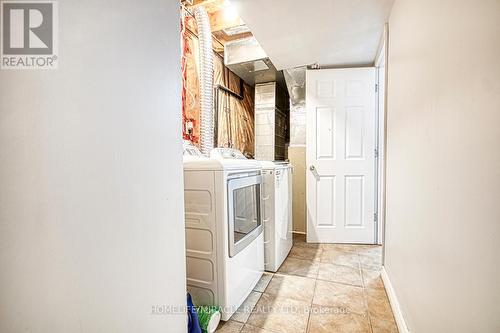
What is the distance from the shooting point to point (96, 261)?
0.61m

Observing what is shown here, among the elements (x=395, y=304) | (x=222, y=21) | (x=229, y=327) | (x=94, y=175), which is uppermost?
(x=222, y=21)

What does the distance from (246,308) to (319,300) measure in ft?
1.73

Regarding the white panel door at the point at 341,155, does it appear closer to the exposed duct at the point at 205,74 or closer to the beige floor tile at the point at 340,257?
the beige floor tile at the point at 340,257

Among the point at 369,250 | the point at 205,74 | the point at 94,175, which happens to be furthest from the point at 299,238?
the point at 94,175

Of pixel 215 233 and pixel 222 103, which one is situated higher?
pixel 222 103

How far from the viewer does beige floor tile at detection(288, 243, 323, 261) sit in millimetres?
2522

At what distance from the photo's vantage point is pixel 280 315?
1.56m

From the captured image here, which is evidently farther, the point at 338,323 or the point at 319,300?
the point at 319,300

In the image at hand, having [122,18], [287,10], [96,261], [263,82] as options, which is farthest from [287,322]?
[263,82]

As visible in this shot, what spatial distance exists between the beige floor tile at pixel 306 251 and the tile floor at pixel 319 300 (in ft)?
0.09

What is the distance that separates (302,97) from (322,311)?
257 cm

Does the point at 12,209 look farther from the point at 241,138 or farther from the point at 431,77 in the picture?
the point at 241,138

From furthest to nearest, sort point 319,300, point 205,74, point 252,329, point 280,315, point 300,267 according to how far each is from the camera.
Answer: point 300,267, point 205,74, point 319,300, point 280,315, point 252,329

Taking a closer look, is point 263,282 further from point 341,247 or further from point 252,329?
point 341,247
